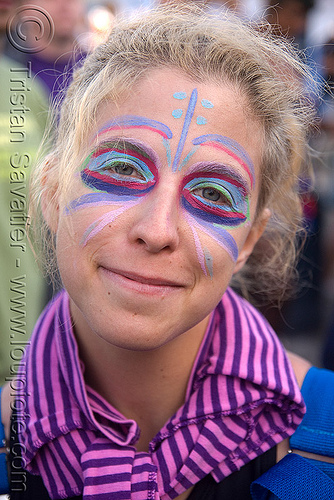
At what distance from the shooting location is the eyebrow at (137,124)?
1365 millimetres

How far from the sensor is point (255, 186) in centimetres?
154

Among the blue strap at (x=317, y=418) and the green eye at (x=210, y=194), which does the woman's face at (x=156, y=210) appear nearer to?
the green eye at (x=210, y=194)

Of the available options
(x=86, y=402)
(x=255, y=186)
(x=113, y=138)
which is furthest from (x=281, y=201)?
(x=86, y=402)

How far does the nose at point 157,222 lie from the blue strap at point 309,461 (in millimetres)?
739

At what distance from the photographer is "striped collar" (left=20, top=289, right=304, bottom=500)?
1412mm

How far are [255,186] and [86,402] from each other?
2.75ft

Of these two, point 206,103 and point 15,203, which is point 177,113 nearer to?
point 206,103

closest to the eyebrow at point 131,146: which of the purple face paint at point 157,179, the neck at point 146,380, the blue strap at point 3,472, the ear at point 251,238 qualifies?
the purple face paint at point 157,179

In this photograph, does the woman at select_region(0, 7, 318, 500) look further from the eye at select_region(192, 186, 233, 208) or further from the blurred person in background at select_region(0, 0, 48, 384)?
the blurred person in background at select_region(0, 0, 48, 384)

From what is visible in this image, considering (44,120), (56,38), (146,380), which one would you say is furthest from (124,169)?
(56,38)

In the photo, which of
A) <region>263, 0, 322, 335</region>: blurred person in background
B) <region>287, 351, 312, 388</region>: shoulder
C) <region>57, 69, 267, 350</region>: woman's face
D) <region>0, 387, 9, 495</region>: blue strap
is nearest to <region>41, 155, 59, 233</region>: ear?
<region>57, 69, 267, 350</region>: woman's face

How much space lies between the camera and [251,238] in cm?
167

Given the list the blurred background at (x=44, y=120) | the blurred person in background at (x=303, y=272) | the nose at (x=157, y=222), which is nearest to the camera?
the nose at (x=157, y=222)

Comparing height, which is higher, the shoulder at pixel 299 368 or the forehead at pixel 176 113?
the forehead at pixel 176 113
